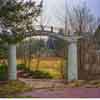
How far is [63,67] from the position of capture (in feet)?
17.0

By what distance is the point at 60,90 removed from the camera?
524cm

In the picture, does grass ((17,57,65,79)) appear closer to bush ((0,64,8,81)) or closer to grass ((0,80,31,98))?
bush ((0,64,8,81))

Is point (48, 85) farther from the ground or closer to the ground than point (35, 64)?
closer to the ground

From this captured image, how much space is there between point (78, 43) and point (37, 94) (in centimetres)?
111

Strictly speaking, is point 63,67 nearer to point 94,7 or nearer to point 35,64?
point 35,64

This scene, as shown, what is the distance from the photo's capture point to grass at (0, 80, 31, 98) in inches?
203

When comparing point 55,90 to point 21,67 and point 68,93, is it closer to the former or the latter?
point 68,93

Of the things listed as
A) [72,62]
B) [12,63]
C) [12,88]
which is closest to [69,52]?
[72,62]

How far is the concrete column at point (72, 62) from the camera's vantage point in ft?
17.0

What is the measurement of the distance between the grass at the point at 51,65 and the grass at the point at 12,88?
1.13 feet

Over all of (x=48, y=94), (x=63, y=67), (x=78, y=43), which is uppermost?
(x=78, y=43)

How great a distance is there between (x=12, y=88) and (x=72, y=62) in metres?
1.11

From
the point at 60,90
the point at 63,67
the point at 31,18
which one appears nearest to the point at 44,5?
the point at 31,18

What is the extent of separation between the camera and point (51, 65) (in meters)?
5.16
